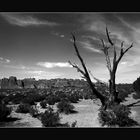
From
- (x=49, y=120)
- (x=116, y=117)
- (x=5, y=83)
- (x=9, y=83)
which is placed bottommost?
(x=49, y=120)

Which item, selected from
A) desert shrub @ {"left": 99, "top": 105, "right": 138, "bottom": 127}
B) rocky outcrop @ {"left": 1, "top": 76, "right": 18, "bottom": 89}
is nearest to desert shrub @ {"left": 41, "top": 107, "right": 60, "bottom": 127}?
desert shrub @ {"left": 99, "top": 105, "right": 138, "bottom": 127}

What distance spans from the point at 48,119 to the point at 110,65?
235 inches

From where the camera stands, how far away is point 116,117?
41.2 ft

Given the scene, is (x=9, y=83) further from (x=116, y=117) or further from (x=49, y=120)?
(x=116, y=117)

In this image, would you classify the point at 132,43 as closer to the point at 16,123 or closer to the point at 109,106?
the point at 109,106

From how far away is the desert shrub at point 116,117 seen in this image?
12438mm

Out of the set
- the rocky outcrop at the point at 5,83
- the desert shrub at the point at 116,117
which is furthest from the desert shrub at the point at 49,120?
the rocky outcrop at the point at 5,83

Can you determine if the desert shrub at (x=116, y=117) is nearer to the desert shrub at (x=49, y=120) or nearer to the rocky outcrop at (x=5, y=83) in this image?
the desert shrub at (x=49, y=120)

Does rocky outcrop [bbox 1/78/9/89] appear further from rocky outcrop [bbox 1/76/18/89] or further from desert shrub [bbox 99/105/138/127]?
desert shrub [bbox 99/105/138/127]

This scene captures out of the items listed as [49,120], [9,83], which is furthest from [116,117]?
[9,83]

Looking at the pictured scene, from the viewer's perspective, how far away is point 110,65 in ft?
47.9

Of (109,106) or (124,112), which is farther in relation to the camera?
(109,106)

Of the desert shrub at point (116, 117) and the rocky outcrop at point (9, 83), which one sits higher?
the rocky outcrop at point (9, 83)
